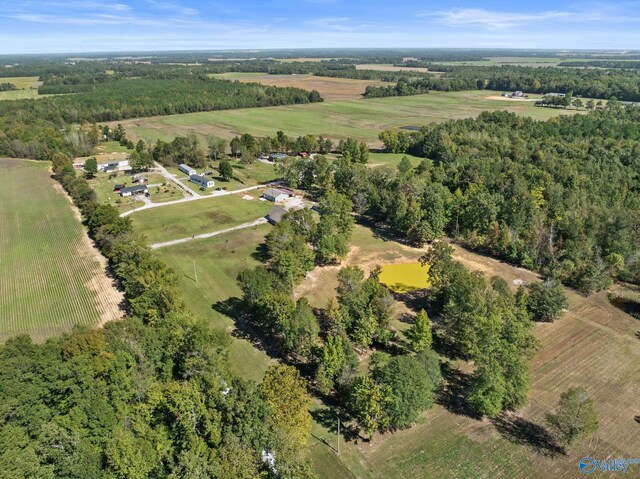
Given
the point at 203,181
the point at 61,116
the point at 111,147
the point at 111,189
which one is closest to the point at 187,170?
the point at 203,181

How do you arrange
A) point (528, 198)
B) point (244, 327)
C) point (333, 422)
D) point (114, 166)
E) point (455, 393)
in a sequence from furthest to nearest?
point (114, 166) < point (528, 198) < point (244, 327) < point (455, 393) < point (333, 422)

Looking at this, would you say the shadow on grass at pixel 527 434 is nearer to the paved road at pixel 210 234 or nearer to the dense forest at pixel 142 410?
the dense forest at pixel 142 410

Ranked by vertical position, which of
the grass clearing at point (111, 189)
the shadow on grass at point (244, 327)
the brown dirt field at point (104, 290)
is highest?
the grass clearing at point (111, 189)

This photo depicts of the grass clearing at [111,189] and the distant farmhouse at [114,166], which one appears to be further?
the distant farmhouse at [114,166]

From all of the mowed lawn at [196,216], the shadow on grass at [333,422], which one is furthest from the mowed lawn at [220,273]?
the shadow on grass at [333,422]

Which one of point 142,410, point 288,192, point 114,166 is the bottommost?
point 288,192

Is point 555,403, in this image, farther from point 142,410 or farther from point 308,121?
point 308,121

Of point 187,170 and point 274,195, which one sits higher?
point 187,170

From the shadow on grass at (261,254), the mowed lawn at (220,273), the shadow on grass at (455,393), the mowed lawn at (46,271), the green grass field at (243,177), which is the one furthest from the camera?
the green grass field at (243,177)
